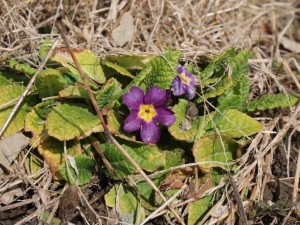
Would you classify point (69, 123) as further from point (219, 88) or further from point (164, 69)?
point (219, 88)

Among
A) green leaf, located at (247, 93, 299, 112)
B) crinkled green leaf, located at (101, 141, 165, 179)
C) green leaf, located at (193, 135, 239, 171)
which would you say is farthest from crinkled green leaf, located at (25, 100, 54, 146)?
green leaf, located at (247, 93, 299, 112)

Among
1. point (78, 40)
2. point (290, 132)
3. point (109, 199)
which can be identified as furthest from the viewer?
point (78, 40)

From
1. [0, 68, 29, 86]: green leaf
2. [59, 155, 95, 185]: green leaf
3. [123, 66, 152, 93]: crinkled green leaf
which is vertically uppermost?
[123, 66, 152, 93]: crinkled green leaf

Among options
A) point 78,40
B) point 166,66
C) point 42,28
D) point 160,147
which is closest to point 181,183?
point 160,147

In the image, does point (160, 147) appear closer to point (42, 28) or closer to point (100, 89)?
point (100, 89)

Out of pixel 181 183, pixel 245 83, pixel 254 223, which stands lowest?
pixel 254 223

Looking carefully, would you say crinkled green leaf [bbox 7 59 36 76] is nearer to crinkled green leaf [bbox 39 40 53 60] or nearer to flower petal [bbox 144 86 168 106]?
crinkled green leaf [bbox 39 40 53 60]

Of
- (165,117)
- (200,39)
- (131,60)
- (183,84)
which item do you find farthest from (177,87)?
(200,39)

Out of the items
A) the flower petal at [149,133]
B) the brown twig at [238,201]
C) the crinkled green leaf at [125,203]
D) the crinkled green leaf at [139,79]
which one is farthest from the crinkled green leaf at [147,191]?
the crinkled green leaf at [139,79]
